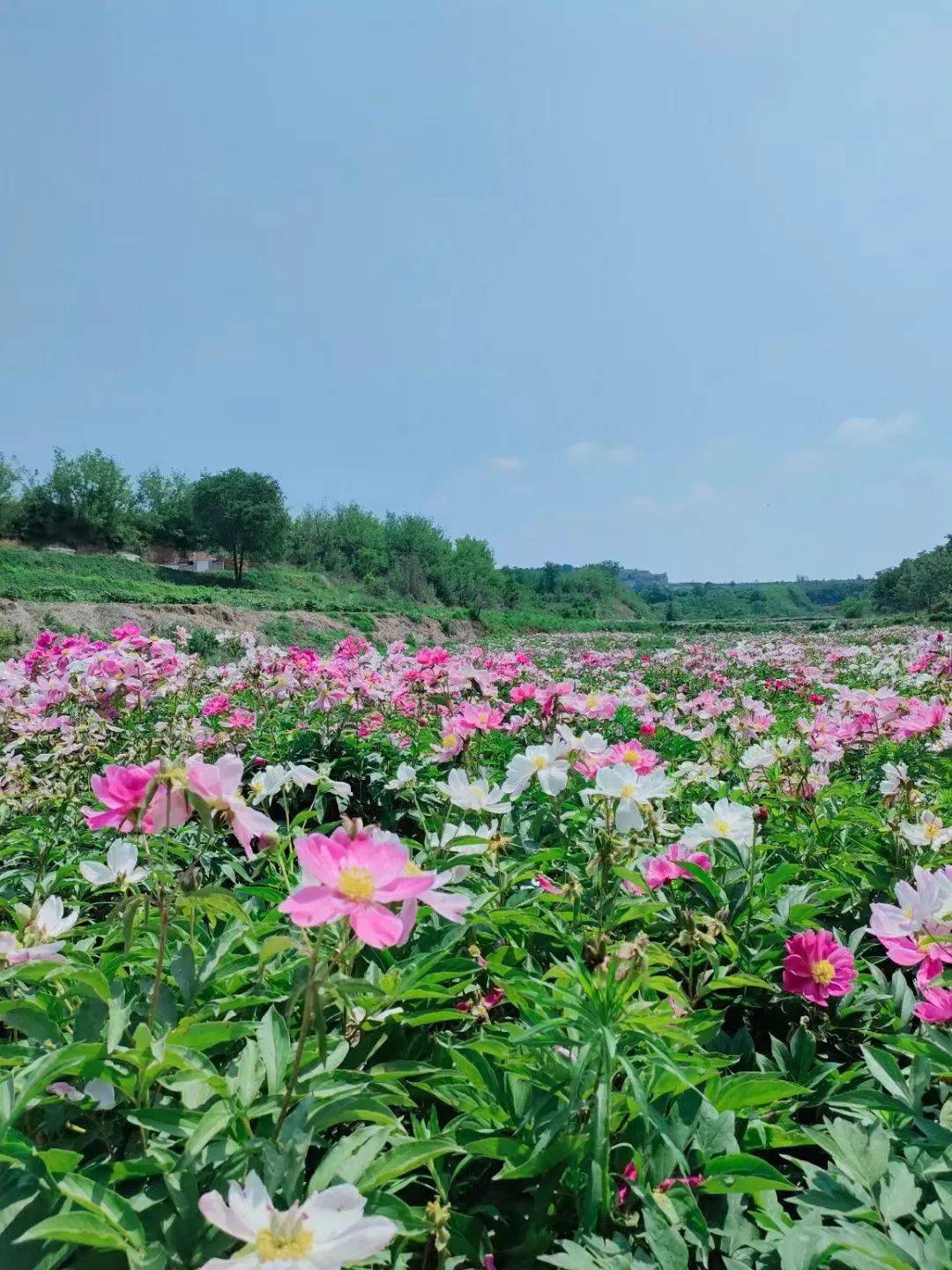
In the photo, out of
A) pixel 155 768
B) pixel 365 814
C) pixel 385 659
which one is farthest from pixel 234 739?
pixel 155 768

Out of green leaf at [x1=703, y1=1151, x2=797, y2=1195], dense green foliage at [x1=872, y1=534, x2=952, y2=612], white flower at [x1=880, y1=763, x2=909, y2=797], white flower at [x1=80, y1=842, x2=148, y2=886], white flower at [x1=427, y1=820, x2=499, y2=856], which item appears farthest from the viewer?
dense green foliage at [x1=872, y1=534, x2=952, y2=612]

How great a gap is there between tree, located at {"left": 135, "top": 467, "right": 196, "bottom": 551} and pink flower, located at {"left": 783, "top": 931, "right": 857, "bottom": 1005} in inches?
2545

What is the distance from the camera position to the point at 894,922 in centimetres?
133

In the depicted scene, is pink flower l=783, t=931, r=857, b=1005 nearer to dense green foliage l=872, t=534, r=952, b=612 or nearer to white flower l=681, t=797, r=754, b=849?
white flower l=681, t=797, r=754, b=849

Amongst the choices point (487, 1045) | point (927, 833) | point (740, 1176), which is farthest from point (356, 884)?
point (927, 833)

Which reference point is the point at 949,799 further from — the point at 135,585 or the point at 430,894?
the point at 135,585

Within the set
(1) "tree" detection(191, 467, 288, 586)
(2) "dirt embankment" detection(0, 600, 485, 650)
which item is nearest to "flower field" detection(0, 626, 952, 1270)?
(2) "dirt embankment" detection(0, 600, 485, 650)

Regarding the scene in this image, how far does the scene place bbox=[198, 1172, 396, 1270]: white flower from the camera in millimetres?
656

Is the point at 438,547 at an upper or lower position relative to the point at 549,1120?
upper

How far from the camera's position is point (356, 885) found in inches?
33.8

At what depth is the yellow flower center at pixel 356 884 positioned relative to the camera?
85 centimetres

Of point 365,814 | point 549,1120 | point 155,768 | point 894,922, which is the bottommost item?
point 365,814

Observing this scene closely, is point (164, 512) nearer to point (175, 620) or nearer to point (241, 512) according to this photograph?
point (241, 512)

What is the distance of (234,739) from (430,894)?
3424 millimetres
